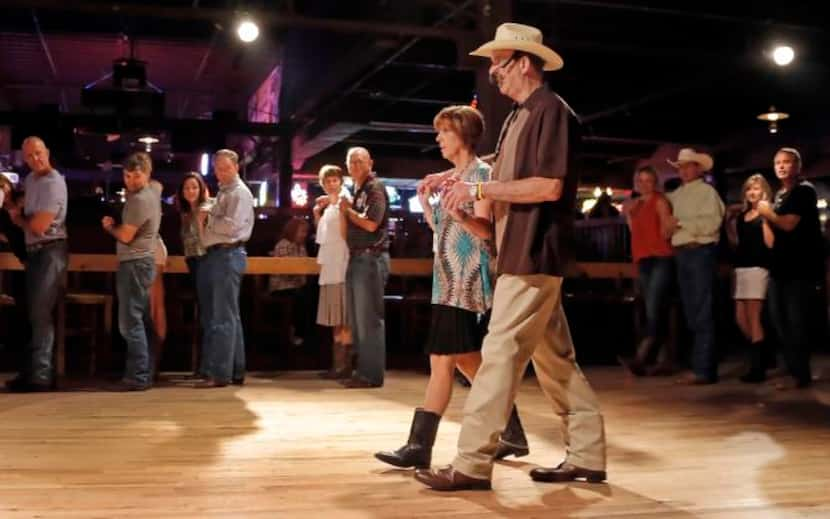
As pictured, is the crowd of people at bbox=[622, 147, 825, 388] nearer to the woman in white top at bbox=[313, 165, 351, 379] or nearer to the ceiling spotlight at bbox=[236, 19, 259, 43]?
the woman in white top at bbox=[313, 165, 351, 379]

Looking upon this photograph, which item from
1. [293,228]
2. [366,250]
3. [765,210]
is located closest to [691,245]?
[765,210]

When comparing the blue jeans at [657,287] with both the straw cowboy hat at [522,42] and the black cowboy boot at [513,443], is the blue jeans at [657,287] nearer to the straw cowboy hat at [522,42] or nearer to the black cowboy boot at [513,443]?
the black cowboy boot at [513,443]

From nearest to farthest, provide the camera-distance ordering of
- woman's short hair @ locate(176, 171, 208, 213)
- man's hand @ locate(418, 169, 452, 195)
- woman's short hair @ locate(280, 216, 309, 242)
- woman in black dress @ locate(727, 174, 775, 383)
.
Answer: man's hand @ locate(418, 169, 452, 195)
woman's short hair @ locate(176, 171, 208, 213)
woman in black dress @ locate(727, 174, 775, 383)
woman's short hair @ locate(280, 216, 309, 242)

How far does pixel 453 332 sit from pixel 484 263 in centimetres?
29

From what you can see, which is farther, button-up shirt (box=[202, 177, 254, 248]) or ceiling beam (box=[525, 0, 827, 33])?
ceiling beam (box=[525, 0, 827, 33])

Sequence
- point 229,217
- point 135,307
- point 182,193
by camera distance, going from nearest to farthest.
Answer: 1. point 135,307
2. point 229,217
3. point 182,193

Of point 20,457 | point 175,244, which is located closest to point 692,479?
point 20,457

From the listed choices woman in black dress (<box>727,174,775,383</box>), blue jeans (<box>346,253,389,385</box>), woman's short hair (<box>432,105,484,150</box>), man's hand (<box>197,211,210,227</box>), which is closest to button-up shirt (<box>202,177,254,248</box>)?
man's hand (<box>197,211,210,227</box>)

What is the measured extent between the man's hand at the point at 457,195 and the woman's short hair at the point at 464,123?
38 centimetres

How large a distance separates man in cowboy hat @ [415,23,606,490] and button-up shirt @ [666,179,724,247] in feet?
11.8

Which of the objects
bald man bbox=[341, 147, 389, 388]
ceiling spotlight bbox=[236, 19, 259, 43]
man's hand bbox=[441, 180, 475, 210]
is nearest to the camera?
man's hand bbox=[441, 180, 475, 210]

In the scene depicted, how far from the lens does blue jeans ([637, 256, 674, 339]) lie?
6668 mm

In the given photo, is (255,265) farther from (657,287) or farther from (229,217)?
(657,287)

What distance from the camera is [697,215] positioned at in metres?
6.41
